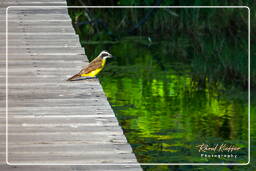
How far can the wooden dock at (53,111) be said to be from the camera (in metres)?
4.79

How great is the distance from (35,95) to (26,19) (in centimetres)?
291

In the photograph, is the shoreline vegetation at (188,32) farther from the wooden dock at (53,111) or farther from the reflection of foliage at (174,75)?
the wooden dock at (53,111)

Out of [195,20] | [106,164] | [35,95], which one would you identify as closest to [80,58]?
[35,95]

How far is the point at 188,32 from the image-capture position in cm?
1559

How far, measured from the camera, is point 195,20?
15.7 meters

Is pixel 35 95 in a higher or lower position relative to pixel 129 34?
higher

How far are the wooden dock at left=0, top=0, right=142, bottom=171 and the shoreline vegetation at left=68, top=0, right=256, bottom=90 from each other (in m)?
5.06

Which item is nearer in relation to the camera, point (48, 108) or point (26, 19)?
point (48, 108)

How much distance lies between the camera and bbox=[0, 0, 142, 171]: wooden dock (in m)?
4.79

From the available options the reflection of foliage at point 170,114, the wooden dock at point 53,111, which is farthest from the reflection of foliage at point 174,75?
the wooden dock at point 53,111

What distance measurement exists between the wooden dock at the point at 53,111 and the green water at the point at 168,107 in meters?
1.63

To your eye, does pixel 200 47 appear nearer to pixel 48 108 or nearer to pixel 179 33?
pixel 179 33
